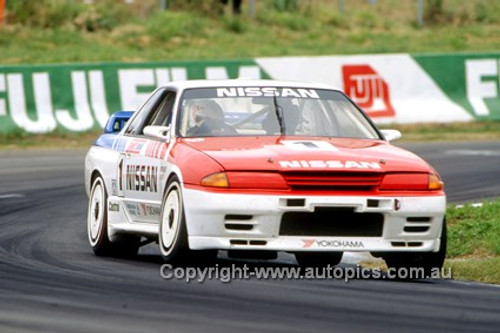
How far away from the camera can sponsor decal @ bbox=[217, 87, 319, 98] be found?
38.8ft

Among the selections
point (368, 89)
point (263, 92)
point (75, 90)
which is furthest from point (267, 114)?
point (368, 89)

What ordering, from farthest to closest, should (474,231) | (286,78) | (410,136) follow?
1. (410,136)
2. (286,78)
3. (474,231)

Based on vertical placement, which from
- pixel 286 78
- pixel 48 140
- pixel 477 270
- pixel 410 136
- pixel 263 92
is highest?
pixel 263 92

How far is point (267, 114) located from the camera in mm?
11703

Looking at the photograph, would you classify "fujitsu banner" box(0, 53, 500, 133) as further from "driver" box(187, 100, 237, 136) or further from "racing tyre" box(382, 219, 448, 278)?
"racing tyre" box(382, 219, 448, 278)

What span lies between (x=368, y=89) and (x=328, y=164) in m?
17.8

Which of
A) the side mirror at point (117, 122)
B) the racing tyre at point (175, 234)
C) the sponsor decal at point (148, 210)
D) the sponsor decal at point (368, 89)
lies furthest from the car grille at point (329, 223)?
the sponsor decal at point (368, 89)

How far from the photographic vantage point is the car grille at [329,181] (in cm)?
1030

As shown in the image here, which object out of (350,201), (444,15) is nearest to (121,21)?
(444,15)

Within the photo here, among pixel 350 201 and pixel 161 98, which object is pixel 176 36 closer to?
pixel 161 98

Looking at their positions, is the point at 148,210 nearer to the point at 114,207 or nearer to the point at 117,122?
the point at 114,207

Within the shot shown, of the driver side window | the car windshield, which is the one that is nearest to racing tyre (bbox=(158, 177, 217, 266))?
the car windshield

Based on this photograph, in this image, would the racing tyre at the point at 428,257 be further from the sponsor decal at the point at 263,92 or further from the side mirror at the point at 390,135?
the sponsor decal at the point at 263,92

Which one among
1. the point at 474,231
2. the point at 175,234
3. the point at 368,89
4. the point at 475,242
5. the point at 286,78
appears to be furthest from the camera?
the point at 368,89
